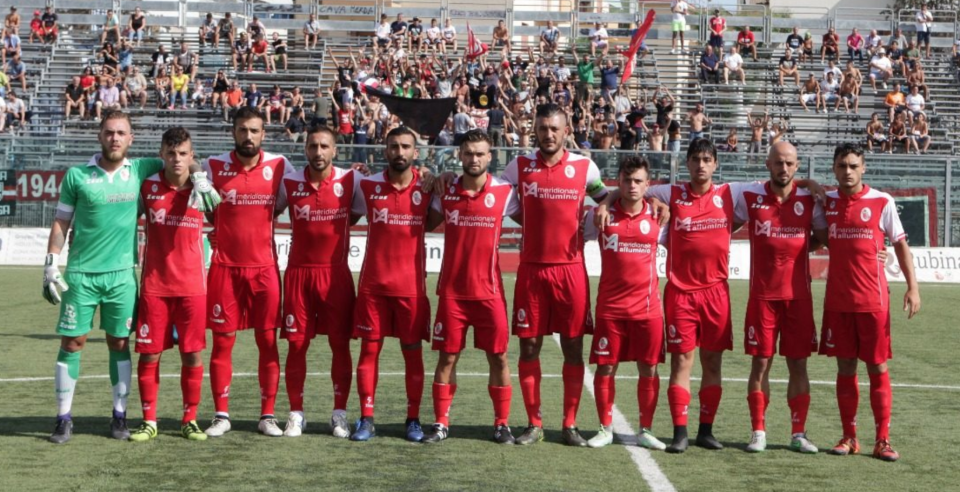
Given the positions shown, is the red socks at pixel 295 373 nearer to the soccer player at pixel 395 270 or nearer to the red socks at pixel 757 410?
the soccer player at pixel 395 270

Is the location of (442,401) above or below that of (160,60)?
below

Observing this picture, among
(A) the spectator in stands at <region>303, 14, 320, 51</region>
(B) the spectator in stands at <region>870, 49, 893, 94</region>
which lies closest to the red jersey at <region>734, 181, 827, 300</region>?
(B) the spectator in stands at <region>870, 49, 893, 94</region>

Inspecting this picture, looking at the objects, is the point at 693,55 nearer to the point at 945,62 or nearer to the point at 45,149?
the point at 945,62

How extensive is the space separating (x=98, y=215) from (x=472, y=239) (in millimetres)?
2502

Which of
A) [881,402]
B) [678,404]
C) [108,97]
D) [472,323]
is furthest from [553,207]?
[108,97]

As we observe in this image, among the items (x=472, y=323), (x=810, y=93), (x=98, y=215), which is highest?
(x=810, y=93)

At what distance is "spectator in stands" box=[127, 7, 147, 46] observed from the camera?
37531mm

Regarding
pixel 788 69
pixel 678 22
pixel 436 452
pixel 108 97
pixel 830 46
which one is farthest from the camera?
pixel 678 22

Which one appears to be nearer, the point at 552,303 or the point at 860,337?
the point at 860,337

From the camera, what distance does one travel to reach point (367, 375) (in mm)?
8719

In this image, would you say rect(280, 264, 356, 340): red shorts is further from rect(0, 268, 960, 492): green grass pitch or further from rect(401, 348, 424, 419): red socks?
rect(0, 268, 960, 492): green grass pitch

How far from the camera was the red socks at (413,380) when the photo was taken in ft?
28.4

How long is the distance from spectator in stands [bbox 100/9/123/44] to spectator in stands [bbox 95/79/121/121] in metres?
4.45

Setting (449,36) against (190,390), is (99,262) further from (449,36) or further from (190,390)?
(449,36)
